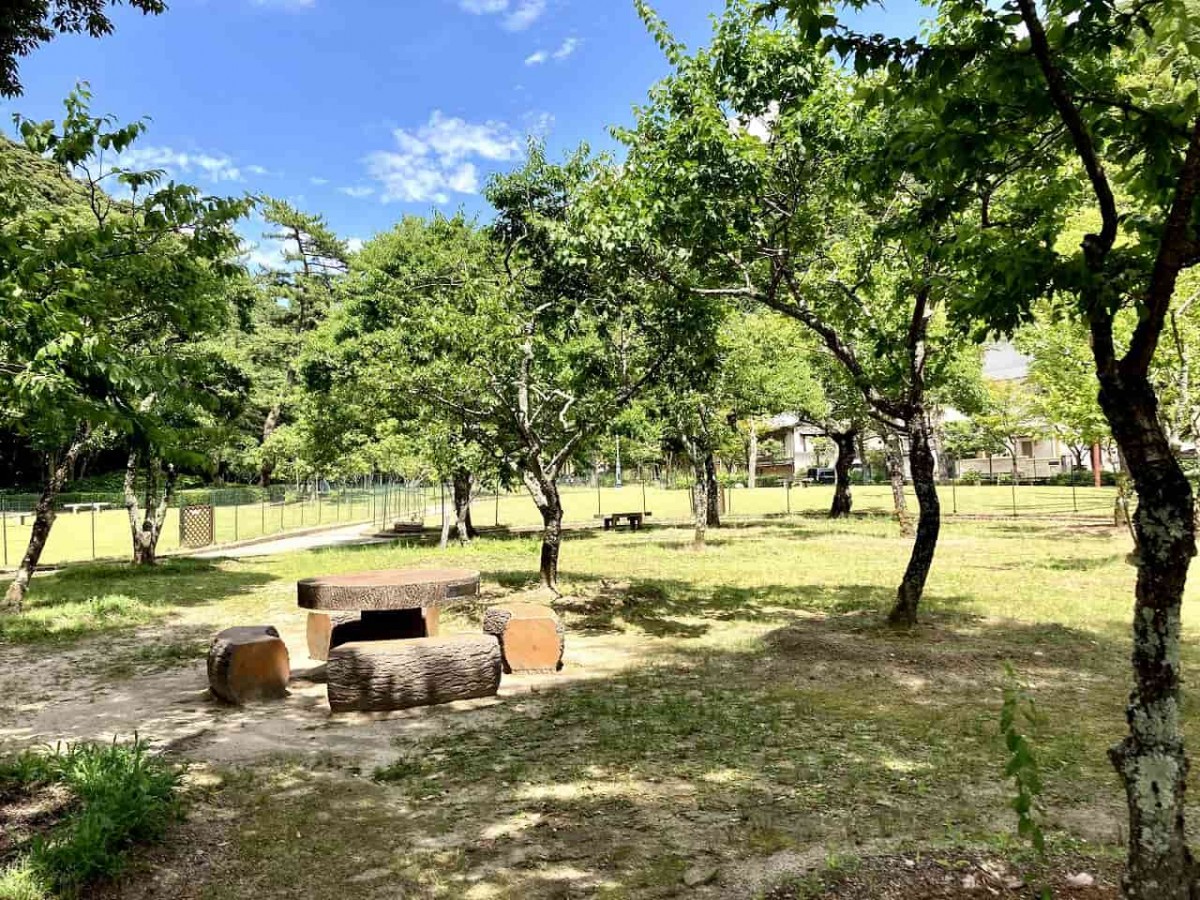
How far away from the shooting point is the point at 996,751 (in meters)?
5.18

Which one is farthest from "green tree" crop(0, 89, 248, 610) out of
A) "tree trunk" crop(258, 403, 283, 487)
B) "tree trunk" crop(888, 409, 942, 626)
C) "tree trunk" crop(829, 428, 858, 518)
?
"tree trunk" crop(258, 403, 283, 487)

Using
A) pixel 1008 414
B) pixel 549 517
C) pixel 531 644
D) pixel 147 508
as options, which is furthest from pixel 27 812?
pixel 1008 414

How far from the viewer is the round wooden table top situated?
23.2 ft

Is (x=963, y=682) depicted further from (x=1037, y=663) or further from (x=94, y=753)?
(x=94, y=753)

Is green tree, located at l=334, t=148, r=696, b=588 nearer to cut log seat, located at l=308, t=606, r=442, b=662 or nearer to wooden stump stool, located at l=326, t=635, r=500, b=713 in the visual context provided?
cut log seat, located at l=308, t=606, r=442, b=662

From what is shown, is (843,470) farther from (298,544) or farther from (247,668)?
(247,668)

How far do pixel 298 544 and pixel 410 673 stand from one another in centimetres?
2072

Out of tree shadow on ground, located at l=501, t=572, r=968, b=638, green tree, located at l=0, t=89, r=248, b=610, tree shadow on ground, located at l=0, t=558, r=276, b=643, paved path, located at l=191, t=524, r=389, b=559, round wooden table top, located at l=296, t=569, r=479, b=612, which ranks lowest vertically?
paved path, located at l=191, t=524, r=389, b=559

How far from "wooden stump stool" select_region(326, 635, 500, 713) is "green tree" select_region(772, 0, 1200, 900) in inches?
192

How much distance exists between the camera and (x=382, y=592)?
23.3ft

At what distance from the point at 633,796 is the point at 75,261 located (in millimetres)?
5643

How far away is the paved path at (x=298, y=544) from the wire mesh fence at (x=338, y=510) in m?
1.15

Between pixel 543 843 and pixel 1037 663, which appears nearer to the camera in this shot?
pixel 543 843

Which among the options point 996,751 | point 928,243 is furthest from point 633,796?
point 928,243
